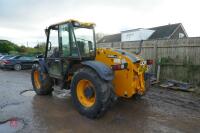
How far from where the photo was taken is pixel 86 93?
17.2ft

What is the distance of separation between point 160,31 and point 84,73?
76.1ft

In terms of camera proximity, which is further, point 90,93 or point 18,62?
point 18,62

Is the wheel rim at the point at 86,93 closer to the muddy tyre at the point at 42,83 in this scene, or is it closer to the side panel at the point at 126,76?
the side panel at the point at 126,76

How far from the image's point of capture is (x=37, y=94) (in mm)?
7391

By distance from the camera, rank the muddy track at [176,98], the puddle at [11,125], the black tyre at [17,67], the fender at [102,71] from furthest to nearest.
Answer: the black tyre at [17,67]
the muddy track at [176,98]
the fender at [102,71]
the puddle at [11,125]

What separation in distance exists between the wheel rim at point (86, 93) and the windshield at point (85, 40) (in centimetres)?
88

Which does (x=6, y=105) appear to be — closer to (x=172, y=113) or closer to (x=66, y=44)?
(x=66, y=44)

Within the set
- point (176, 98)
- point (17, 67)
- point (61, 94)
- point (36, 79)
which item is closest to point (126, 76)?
point (176, 98)

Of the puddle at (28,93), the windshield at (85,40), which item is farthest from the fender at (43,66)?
the windshield at (85,40)

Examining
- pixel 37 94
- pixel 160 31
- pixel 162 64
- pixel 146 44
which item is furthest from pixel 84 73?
pixel 160 31

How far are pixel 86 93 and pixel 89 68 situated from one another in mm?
645

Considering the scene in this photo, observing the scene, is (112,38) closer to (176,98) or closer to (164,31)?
(164,31)

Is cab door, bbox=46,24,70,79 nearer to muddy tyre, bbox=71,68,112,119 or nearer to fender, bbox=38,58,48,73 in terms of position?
fender, bbox=38,58,48,73

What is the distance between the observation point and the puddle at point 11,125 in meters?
4.27
